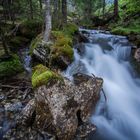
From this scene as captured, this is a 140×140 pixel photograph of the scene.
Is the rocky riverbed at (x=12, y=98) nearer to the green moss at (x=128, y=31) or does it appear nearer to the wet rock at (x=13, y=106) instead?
the wet rock at (x=13, y=106)

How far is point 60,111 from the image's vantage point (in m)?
5.94

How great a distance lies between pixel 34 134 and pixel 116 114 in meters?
2.97

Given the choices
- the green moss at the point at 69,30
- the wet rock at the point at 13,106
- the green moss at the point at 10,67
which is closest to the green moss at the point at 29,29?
the green moss at the point at 69,30

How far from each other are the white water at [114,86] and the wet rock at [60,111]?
55 centimetres

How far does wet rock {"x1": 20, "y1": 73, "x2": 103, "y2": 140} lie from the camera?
586 centimetres

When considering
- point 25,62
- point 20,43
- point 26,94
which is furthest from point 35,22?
point 26,94

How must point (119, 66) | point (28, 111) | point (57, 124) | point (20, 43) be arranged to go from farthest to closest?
point (20, 43), point (119, 66), point (28, 111), point (57, 124)

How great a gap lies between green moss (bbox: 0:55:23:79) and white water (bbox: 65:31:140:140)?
6.59ft

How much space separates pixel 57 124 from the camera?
19.0ft

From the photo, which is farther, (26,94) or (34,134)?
(26,94)

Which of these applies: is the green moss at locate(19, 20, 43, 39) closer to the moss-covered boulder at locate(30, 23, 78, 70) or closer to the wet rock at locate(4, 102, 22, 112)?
the moss-covered boulder at locate(30, 23, 78, 70)

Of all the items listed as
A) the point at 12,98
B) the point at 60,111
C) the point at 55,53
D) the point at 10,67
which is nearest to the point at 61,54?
the point at 55,53

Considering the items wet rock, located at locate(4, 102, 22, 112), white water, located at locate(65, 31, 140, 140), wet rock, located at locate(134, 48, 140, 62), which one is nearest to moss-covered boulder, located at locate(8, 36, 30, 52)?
white water, located at locate(65, 31, 140, 140)

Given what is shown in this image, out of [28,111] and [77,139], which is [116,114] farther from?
[28,111]
